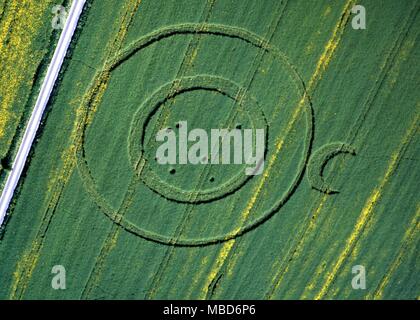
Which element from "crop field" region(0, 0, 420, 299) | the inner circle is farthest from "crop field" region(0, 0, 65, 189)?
the inner circle

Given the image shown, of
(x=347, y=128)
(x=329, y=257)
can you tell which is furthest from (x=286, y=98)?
(x=329, y=257)

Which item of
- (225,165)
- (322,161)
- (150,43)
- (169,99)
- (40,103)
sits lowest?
(40,103)

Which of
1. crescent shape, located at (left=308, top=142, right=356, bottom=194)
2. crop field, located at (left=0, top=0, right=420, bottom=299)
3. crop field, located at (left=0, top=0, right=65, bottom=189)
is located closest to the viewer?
crop field, located at (left=0, top=0, right=65, bottom=189)

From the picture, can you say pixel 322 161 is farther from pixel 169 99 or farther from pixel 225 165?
pixel 169 99

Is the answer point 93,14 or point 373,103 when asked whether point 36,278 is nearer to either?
point 93,14

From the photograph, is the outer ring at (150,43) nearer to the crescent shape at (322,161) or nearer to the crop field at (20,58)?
the crescent shape at (322,161)

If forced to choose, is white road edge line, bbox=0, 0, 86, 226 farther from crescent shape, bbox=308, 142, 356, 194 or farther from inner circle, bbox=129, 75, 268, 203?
crescent shape, bbox=308, 142, 356, 194

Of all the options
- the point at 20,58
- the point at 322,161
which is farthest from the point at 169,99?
the point at 322,161
